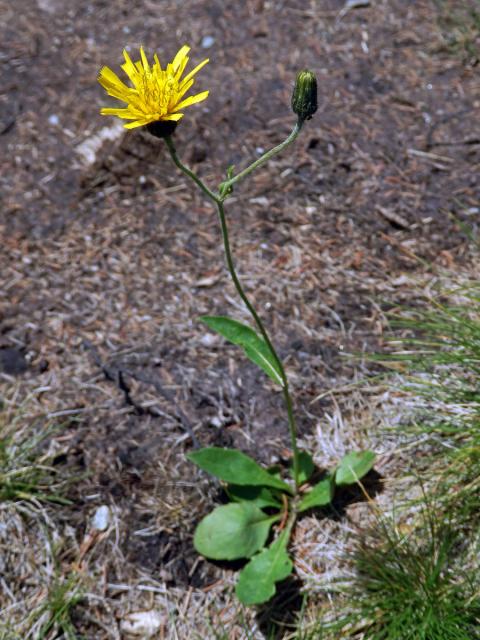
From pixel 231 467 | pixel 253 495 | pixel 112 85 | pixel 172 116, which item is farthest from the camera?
pixel 253 495

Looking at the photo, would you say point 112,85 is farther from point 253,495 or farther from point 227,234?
point 253,495

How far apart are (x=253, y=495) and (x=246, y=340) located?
563 mm

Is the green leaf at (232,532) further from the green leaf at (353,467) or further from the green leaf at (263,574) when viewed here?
the green leaf at (353,467)

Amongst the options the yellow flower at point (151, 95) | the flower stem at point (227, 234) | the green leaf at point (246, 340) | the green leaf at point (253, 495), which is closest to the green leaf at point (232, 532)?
the green leaf at point (253, 495)

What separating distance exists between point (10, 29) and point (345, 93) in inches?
81.4

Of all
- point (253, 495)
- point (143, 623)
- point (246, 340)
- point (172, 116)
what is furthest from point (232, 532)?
point (172, 116)

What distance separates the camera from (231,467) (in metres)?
2.17

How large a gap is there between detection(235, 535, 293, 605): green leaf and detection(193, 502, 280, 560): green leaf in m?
0.05

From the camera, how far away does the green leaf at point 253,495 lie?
228cm

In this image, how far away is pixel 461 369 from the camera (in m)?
2.38

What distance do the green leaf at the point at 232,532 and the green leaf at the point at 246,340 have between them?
1.62ft

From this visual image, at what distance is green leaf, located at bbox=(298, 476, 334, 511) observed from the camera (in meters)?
2.17

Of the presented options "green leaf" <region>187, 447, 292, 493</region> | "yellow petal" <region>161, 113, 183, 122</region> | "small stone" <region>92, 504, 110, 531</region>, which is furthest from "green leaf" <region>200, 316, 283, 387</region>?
"small stone" <region>92, 504, 110, 531</region>

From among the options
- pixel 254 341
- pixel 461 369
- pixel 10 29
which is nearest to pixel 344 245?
pixel 461 369
